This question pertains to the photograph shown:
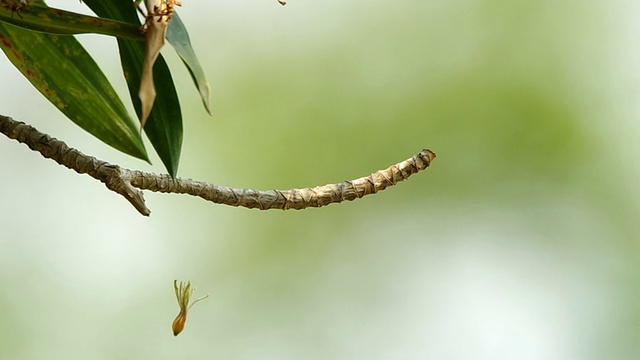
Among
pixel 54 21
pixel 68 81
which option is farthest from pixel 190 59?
pixel 68 81

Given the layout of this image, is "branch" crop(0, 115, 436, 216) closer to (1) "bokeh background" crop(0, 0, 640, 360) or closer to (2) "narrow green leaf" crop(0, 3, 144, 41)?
(2) "narrow green leaf" crop(0, 3, 144, 41)

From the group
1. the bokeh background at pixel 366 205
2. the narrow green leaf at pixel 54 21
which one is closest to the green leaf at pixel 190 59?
the narrow green leaf at pixel 54 21

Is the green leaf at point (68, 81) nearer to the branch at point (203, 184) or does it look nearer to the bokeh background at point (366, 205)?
the branch at point (203, 184)

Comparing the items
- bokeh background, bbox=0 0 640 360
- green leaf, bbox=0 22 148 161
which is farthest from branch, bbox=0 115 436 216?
bokeh background, bbox=0 0 640 360

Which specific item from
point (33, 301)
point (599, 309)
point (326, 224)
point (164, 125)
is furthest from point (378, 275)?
point (164, 125)

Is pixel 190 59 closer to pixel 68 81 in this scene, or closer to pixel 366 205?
pixel 68 81

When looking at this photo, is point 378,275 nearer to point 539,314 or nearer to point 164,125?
point 539,314
